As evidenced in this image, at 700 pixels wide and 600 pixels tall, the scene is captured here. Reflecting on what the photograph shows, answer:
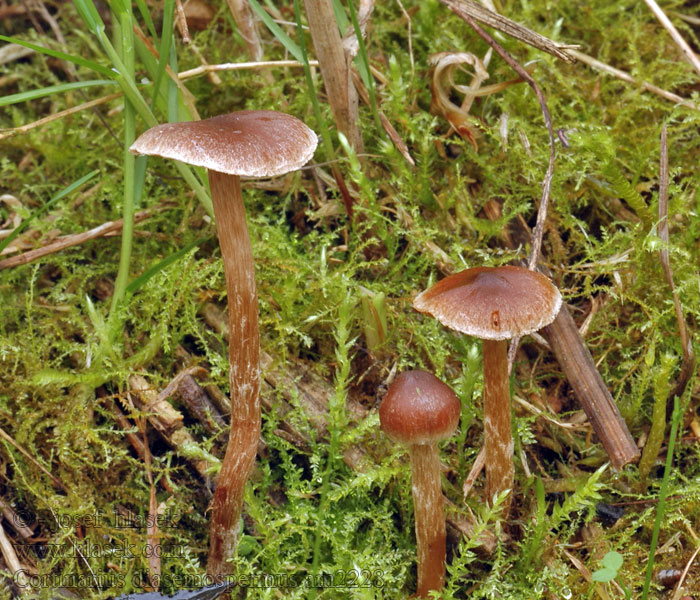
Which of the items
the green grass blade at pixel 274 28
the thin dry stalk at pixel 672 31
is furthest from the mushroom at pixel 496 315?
the thin dry stalk at pixel 672 31

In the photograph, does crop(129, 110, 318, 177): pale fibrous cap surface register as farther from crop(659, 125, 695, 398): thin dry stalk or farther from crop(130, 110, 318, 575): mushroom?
crop(659, 125, 695, 398): thin dry stalk

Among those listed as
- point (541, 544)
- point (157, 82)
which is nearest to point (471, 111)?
point (157, 82)

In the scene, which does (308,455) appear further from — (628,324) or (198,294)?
(628,324)

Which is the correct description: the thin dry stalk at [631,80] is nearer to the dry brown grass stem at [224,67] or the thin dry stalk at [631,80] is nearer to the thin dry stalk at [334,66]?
the thin dry stalk at [334,66]

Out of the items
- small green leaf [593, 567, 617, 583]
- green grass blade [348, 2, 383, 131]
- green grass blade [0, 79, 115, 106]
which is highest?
green grass blade [0, 79, 115, 106]

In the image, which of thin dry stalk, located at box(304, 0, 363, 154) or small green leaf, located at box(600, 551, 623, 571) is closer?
small green leaf, located at box(600, 551, 623, 571)

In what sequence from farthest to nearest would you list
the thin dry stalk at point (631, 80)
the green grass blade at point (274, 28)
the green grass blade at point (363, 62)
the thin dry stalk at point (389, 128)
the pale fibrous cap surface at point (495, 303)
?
the thin dry stalk at point (631, 80) → the thin dry stalk at point (389, 128) → the green grass blade at point (274, 28) → the green grass blade at point (363, 62) → the pale fibrous cap surface at point (495, 303)

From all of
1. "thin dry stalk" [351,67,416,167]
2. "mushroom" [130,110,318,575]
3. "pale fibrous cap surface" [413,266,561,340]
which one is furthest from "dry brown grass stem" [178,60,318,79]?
"pale fibrous cap surface" [413,266,561,340]
